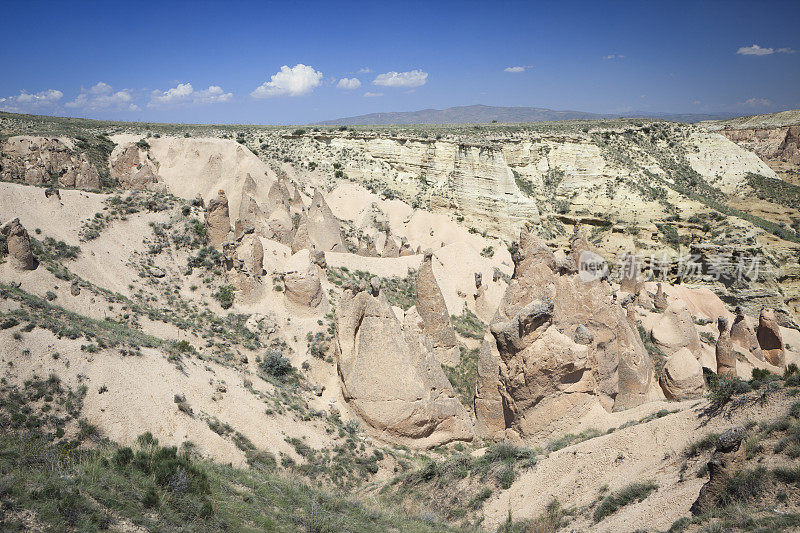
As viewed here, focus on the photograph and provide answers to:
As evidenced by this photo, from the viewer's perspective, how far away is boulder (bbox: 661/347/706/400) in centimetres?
1683

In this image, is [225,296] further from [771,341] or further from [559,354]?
[771,341]

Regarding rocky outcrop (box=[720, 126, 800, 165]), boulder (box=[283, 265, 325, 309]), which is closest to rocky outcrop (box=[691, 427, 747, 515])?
boulder (box=[283, 265, 325, 309])

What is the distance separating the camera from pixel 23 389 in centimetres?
1143

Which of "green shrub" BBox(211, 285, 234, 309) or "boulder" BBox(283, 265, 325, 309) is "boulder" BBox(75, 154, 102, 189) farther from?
"boulder" BBox(283, 265, 325, 309)

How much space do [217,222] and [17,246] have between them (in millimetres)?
8869

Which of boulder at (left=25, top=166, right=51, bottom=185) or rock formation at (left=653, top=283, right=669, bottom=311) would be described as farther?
boulder at (left=25, top=166, right=51, bottom=185)

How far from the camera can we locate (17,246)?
17.8m

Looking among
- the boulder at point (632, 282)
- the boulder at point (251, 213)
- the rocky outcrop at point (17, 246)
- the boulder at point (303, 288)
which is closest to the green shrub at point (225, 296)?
the boulder at point (303, 288)

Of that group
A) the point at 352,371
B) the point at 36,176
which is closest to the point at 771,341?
the point at 352,371

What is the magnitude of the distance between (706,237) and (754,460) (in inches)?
1505

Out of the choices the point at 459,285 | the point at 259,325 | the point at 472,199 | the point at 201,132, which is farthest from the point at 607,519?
the point at 201,132

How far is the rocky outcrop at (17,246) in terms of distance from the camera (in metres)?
17.7

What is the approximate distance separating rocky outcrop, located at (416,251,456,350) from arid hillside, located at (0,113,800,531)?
10 cm

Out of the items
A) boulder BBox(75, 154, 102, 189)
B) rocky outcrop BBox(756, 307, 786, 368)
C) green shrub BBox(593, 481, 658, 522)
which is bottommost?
rocky outcrop BBox(756, 307, 786, 368)
